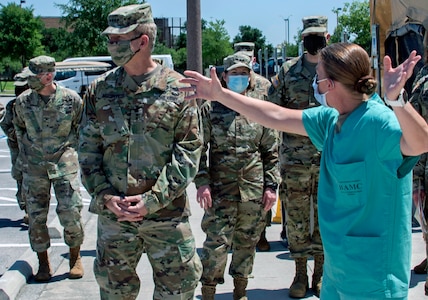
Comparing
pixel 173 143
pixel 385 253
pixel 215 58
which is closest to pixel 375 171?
pixel 385 253

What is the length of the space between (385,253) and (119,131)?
1784 millimetres

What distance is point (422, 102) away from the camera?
16.4 ft

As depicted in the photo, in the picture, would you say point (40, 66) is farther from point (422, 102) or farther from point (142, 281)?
point (422, 102)

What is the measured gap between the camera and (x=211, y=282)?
497 centimetres

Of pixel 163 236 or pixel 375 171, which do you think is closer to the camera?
pixel 375 171

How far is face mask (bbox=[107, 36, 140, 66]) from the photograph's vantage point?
3777 mm

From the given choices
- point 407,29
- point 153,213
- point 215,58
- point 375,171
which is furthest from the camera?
point 215,58

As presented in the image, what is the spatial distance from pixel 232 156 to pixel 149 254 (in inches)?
54.7

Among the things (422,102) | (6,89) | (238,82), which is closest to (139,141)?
(238,82)

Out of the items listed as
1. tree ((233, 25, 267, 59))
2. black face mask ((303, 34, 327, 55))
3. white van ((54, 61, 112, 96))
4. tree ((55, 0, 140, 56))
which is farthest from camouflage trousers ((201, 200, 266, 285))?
tree ((233, 25, 267, 59))

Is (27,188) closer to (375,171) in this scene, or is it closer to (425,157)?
(425,157)

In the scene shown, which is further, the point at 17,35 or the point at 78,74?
the point at 17,35

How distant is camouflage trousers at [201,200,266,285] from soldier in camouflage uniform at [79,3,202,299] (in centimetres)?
105

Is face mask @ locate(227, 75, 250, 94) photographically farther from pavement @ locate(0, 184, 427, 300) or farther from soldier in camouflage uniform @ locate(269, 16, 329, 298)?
pavement @ locate(0, 184, 427, 300)
